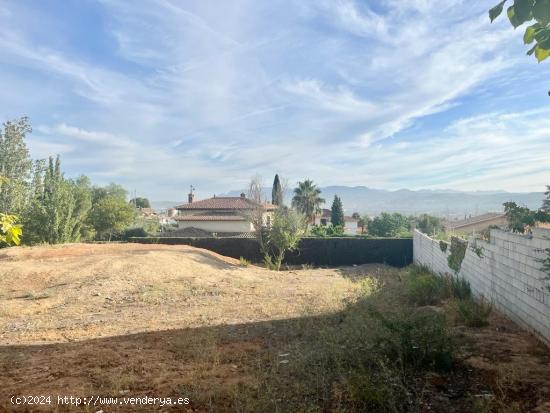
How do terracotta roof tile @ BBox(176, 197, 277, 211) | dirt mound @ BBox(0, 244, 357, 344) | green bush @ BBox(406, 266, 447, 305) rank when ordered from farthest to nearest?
terracotta roof tile @ BBox(176, 197, 277, 211) → green bush @ BBox(406, 266, 447, 305) → dirt mound @ BBox(0, 244, 357, 344)

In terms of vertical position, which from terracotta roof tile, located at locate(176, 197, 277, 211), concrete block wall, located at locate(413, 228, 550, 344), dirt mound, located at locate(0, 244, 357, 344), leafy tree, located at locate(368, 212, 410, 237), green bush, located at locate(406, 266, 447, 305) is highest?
terracotta roof tile, located at locate(176, 197, 277, 211)

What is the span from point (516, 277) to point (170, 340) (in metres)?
5.37

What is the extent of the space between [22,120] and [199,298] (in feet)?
74.2

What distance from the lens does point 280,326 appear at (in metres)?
7.38

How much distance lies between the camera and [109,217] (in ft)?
105

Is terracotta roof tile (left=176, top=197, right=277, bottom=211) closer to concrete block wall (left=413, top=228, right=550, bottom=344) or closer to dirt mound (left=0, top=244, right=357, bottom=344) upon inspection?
dirt mound (left=0, top=244, right=357, bottom=344)

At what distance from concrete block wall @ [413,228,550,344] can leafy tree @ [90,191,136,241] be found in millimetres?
28223

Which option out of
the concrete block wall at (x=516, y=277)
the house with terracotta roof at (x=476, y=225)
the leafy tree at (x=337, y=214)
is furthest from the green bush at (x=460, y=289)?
the leafy tree at (x=337, y=214)

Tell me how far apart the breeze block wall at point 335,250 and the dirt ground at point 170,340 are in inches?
376

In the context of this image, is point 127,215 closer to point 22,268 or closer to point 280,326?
point 22,268

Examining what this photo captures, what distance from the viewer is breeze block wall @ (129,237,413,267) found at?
75.9 ft

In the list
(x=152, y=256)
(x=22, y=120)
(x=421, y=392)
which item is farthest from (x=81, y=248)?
(x=421, y=392)

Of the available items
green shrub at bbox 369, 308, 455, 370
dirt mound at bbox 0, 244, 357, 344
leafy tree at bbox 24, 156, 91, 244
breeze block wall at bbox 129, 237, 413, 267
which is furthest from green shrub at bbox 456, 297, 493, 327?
leafy tree at bbox 24, 156, 91, 244

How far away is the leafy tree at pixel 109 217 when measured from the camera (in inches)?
1260
